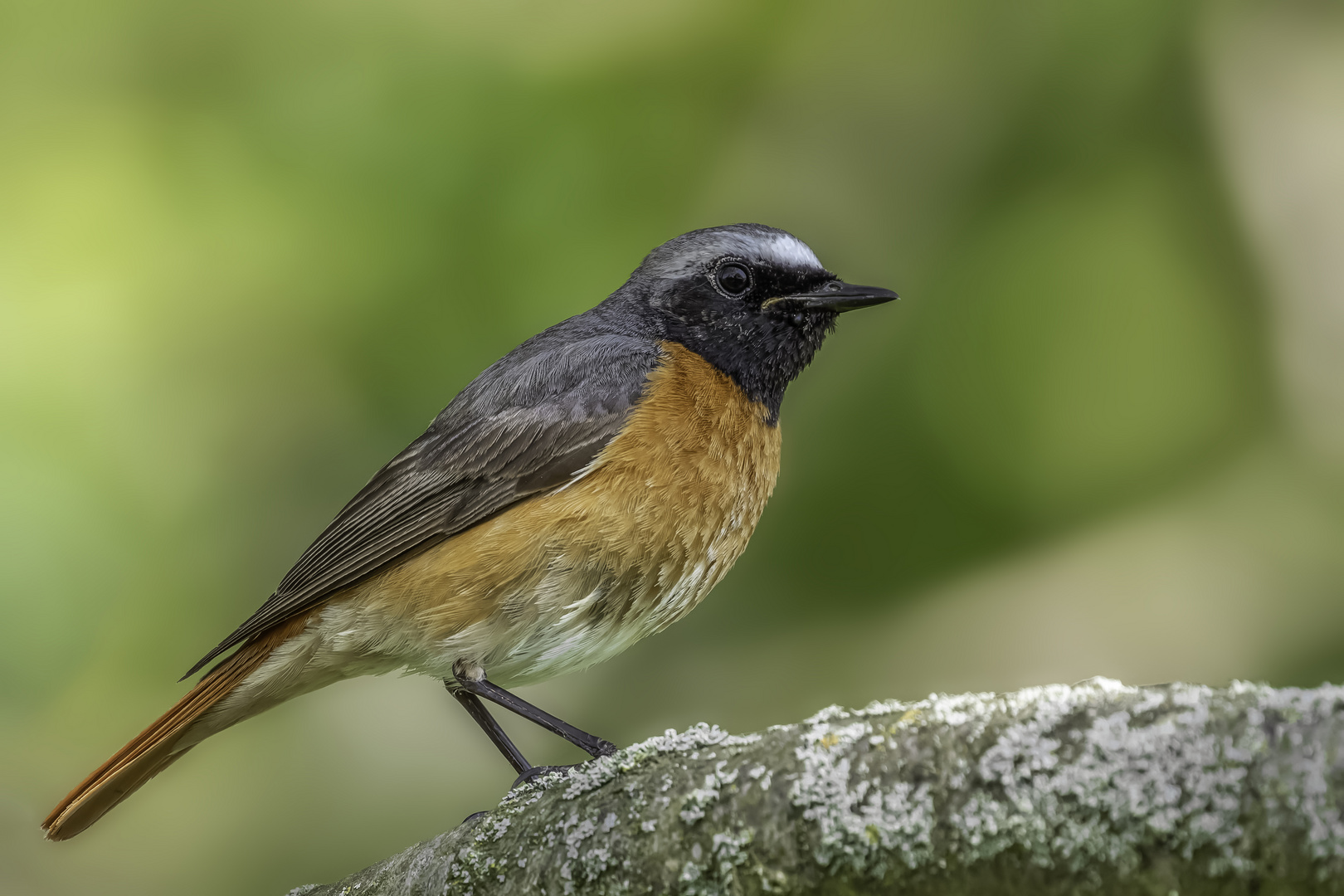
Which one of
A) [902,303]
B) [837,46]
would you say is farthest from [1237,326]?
[837,46]

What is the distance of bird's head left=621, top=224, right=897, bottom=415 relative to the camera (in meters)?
3.79

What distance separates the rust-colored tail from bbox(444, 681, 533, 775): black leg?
0.58m

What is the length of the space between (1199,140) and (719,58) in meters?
2.26

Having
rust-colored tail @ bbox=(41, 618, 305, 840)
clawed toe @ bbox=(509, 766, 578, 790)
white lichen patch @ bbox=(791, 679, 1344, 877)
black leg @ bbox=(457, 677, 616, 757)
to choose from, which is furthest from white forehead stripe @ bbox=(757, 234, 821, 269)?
white lichen patch @ bbox=(791, 679, 1344, 877)

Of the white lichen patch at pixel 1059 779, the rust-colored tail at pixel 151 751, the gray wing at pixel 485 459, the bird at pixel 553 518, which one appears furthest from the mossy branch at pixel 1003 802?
the rust-colored tail at pixel 151 751

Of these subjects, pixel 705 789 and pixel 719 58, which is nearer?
pixel 705 789

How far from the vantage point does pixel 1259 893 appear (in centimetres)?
138

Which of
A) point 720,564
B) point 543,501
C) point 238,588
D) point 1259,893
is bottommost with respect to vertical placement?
point 1259,893

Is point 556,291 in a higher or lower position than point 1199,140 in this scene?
higher

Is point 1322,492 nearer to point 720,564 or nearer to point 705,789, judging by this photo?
point 720,564

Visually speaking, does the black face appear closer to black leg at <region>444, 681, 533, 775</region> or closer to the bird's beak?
the bird's beak

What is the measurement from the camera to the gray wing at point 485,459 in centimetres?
345

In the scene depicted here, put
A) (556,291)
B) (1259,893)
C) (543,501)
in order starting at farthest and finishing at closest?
(556,291) < (543,501) < (1259,893)

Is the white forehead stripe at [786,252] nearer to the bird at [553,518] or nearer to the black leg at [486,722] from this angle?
the bird at [553,518]
